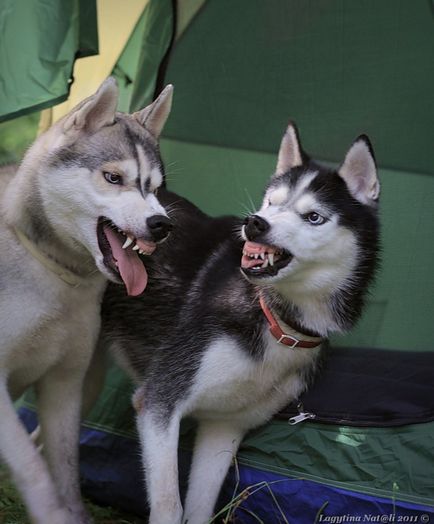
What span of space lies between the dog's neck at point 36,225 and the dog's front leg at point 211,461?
2.90 ft

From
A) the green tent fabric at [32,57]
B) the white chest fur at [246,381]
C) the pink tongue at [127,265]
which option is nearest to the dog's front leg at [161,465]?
the white chest fur at [246,381]

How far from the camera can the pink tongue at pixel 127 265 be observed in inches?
129

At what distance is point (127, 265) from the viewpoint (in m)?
3.30

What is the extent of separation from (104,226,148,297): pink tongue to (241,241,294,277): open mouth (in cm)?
38

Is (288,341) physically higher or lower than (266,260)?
lower

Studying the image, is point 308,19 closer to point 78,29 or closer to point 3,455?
point 78,29

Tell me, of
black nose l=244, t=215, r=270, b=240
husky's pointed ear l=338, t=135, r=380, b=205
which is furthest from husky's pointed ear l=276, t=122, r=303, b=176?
black nose l=244, t=215, r=270, b=240

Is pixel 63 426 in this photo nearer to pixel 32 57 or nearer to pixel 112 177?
pixel 112 177

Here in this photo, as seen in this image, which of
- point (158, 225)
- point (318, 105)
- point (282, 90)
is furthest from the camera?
point (282, 90)

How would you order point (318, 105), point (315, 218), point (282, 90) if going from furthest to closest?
point (282, 90), point (318, 105), point (315, 218)

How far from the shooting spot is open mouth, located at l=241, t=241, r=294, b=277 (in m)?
3.30

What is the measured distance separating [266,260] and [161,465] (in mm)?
861

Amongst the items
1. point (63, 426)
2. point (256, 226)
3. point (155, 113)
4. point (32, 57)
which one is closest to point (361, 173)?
point (256, 226)

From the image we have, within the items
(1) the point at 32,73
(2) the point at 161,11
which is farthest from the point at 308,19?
(1) the point at 32,73
